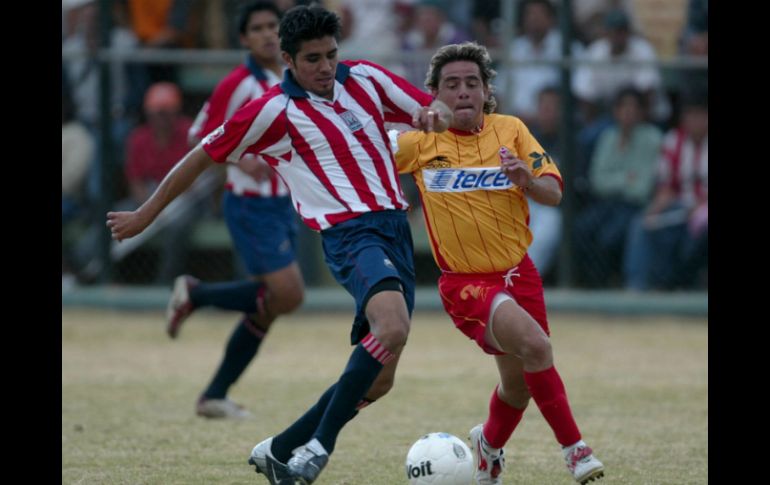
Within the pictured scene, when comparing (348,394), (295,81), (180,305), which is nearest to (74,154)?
(180,305)

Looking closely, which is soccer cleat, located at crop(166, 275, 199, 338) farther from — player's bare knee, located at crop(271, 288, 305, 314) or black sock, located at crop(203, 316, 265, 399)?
player's bare knee, located at crop(271, 288, 305, 314)

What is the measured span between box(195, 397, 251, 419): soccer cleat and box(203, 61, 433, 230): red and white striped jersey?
2.04 meters

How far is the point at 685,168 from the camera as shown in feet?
35.1

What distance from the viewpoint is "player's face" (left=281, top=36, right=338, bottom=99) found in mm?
5082

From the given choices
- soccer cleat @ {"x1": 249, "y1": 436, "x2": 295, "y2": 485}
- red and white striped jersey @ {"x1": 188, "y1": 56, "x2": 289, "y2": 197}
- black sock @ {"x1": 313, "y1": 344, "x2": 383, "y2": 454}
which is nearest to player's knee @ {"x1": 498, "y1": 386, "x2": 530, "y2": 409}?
black sock @ {"x1": 313, "y1": 344, "x2": 383, "y2": 454}

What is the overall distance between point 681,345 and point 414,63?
3315mm

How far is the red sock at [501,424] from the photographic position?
5156mm

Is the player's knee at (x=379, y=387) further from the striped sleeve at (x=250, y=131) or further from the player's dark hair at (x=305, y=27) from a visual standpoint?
the player's dark hair at (x=305, y=27)

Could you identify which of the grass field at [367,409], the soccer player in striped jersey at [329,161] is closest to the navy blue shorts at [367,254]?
the soccer player in striped jersey at [329,161]

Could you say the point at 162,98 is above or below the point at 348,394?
above

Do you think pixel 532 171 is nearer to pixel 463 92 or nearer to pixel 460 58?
pixel 463 92

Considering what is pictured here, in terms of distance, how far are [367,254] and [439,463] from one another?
0.84m
